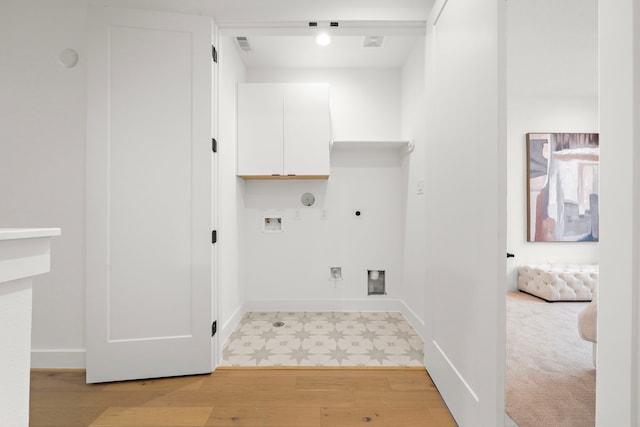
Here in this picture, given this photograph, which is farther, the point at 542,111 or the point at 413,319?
the point at 542,111

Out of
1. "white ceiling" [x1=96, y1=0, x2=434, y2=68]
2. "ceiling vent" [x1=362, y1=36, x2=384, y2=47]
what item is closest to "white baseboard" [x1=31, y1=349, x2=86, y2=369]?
"white ceiling" [x1=96, y1=0, x2=434, y2=68]

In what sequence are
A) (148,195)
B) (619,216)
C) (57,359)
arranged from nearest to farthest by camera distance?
1. (619,216)
2. (148,195)
3. (57,359)

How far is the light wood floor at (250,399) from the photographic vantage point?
60.7 inches

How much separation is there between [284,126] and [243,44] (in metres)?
0.86

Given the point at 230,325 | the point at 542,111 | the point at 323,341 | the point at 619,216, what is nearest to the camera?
the point at 619,216

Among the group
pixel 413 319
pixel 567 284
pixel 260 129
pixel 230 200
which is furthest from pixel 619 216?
pixel 567 284

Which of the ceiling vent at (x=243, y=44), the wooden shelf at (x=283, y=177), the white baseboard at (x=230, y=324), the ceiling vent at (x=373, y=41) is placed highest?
the ceiling vent at (x=243, y=44)

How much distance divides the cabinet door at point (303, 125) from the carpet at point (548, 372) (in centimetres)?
234

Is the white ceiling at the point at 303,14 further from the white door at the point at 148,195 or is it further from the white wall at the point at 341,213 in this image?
the white wall at the point at 341,213

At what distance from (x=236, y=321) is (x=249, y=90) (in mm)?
2318

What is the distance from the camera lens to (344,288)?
3.31 meters

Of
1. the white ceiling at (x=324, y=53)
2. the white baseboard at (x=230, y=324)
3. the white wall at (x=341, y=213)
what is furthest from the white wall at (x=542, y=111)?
the white baseboard at (x=230, y=324)

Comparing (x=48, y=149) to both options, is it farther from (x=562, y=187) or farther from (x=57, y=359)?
(x=562, y=187)

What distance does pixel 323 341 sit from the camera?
249 cm
